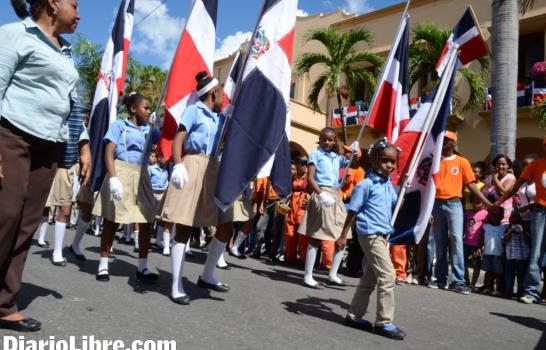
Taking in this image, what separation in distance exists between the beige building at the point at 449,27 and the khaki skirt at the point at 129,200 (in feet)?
49.2

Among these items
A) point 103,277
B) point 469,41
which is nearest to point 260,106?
point 103,277

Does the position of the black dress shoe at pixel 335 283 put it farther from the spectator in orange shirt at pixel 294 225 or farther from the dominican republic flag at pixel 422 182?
the spectator in orange shirt at pixel 294 225

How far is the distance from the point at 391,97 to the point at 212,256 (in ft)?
10.3

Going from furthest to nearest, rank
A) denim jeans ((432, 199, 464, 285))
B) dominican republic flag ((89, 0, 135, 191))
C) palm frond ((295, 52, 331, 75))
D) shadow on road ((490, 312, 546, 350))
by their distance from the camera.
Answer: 1. palm frond ((295, 52, 331, 75))
2. denim jeans ((432, 199, 464, 285))
3. dominican republic flag ((89, 0, 135, 191))
4. shadow on road ((490, 312, 546, 350))

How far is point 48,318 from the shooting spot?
3.34 metres

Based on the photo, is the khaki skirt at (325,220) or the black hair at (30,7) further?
the khaki skirt at (325,220)

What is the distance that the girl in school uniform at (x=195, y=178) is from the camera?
14.2 ft

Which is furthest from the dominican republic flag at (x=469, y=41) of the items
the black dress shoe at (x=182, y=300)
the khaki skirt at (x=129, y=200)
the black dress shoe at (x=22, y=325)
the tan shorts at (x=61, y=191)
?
the tan shorts at (x=61, y=191)

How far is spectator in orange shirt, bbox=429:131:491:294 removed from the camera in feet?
21.5

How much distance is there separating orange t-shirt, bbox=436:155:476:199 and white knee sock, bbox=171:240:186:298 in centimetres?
384

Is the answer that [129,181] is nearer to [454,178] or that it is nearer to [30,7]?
[30,7]

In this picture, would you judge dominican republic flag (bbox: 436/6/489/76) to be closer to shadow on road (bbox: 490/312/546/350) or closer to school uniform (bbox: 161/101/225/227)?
shadow on road (bbox: 490/312/546/350)

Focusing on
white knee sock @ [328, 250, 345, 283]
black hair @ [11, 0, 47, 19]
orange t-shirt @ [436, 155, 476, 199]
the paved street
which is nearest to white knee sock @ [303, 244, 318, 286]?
the paved street

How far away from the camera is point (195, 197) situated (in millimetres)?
4441
